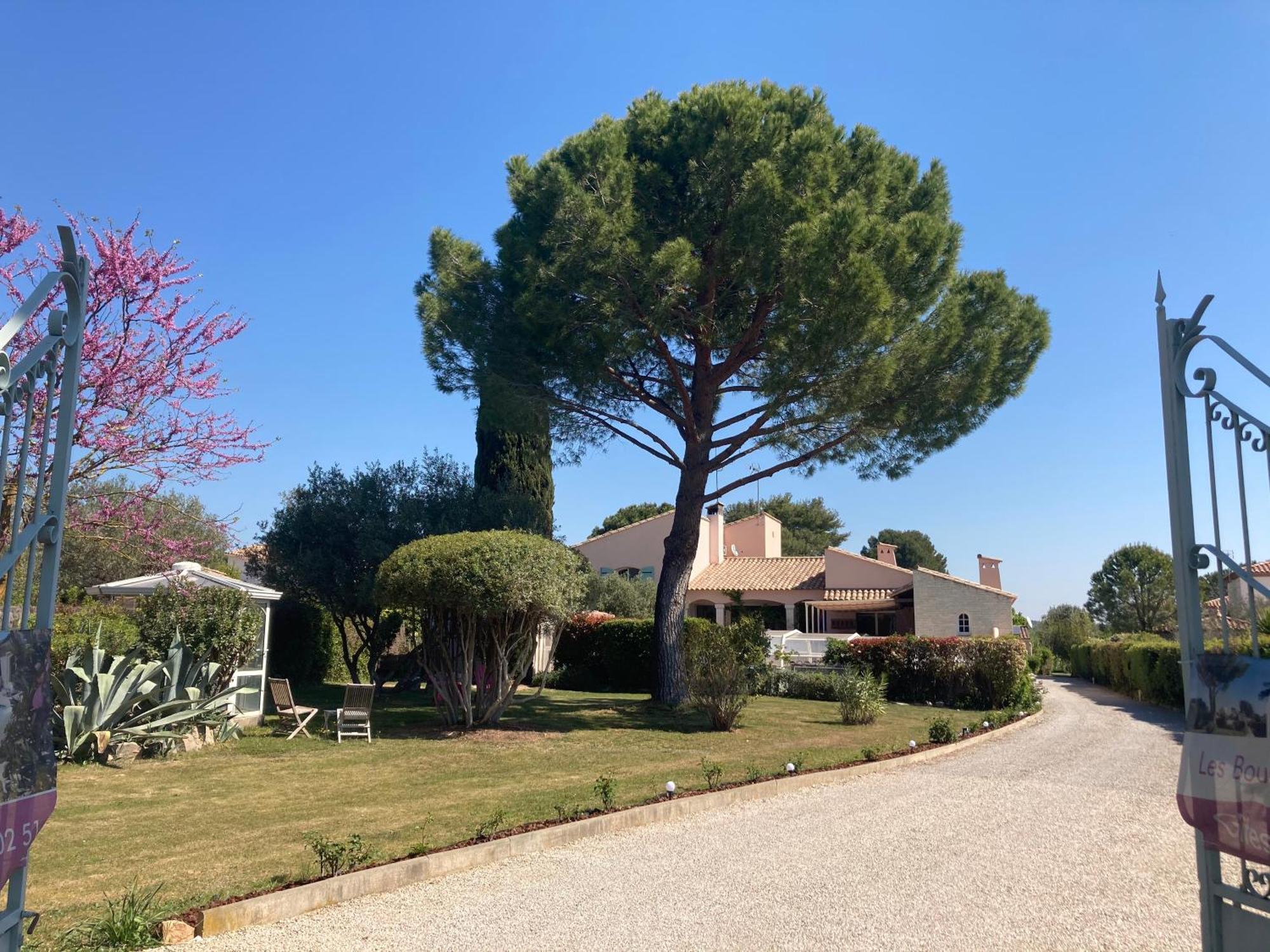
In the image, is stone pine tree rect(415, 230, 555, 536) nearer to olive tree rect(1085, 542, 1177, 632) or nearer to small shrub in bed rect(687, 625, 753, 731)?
small shrub in bed rect(687, 625, 753, 731)

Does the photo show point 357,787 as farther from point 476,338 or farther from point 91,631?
point 476,338

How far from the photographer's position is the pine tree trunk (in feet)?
53.7

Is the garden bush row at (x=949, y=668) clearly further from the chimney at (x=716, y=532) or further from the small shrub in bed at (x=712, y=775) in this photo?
the chimney at (x=716, y=532)

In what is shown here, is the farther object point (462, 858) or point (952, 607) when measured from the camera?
point (952, 607)

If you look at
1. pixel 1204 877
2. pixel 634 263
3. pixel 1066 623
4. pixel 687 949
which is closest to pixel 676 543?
pixel 634 263

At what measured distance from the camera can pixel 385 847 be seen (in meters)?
6.25

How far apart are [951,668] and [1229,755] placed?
57.6ft

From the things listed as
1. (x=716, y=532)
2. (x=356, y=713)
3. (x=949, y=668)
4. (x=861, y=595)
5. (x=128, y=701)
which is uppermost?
(x=716, y=532)

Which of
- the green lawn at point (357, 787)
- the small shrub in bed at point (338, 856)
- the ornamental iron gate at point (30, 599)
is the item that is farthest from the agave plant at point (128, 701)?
the ornamental iron gate at point (30, 599)

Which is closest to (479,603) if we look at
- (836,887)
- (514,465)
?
(836,887)

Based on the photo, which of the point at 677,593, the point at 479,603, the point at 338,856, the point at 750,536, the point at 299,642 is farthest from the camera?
the point at 750,536

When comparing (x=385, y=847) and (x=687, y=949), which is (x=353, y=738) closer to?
(x=385, y=847)

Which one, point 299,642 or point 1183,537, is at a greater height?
point 1183,537

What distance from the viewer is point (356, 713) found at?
12250mm
